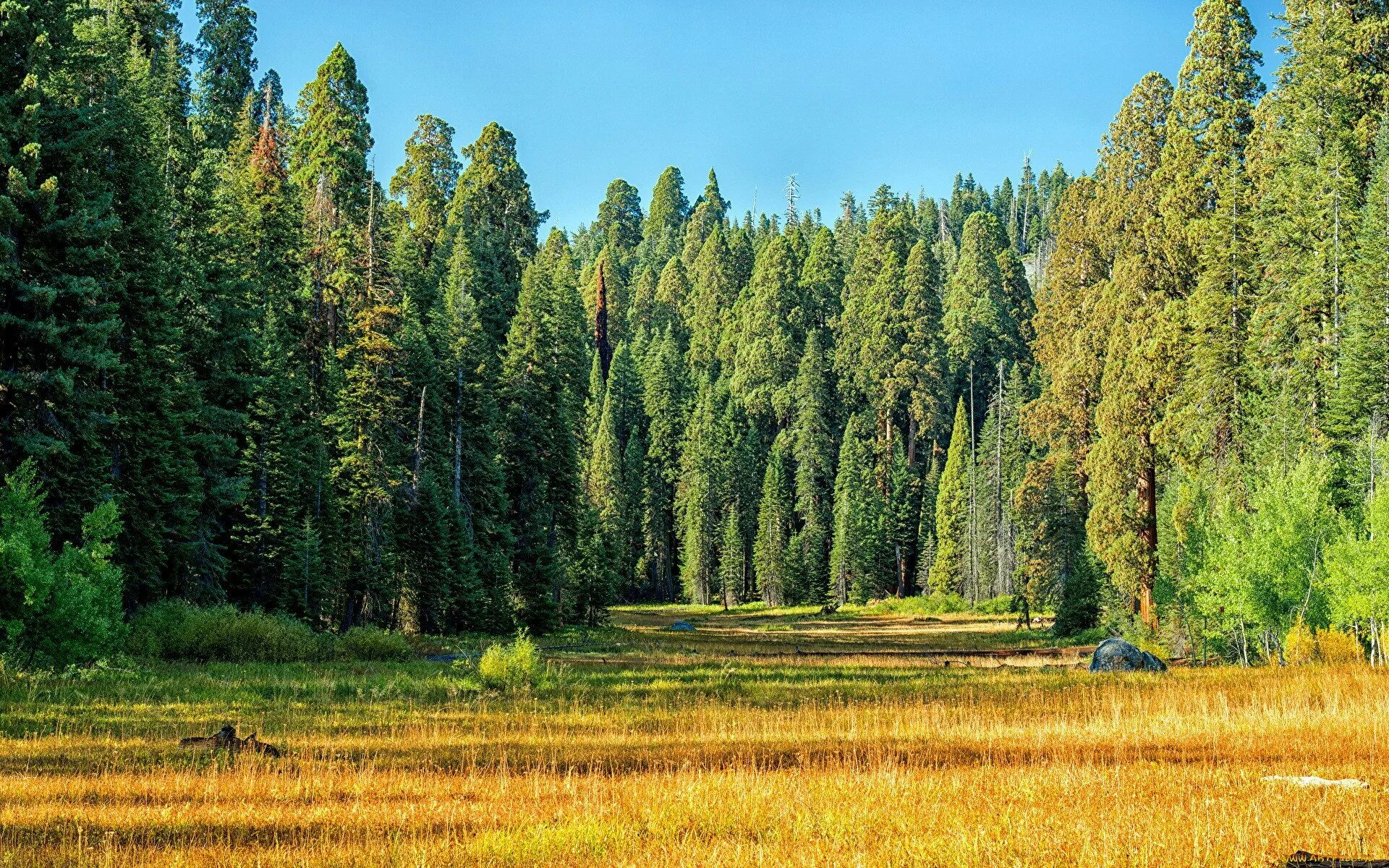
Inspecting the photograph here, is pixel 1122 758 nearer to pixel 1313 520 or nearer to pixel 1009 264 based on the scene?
pixel 1313 520

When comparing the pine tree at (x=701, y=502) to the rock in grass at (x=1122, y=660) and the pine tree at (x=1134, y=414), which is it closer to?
the pine tree at (x=1134, y=414)

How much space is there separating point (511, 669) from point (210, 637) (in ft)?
29.9

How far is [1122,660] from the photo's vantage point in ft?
94.8

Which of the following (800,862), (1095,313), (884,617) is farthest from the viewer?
(884,617)

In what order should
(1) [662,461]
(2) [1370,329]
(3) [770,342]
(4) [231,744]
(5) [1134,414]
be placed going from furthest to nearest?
1. (3) [770,342]
2. (1) [662,461]
3. (5) [1134,414]
4. (2) [1370,329]
5. (4) [231,744]

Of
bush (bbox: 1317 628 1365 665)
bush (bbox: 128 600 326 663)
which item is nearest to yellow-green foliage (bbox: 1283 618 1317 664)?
bush (bbox: 1317 628 1365 665)

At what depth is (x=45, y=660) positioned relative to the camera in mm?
21703

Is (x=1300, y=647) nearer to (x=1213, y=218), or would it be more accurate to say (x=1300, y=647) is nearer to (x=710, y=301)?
(x=1213, y=218)

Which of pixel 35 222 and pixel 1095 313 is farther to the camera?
pixel 1095 313

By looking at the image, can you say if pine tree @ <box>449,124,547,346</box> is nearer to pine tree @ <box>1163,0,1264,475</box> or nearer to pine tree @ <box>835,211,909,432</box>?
pine tree @ <box>835,211,909,432</box>

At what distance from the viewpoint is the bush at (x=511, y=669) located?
23266 mm

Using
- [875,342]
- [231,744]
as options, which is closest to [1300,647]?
[231,744]

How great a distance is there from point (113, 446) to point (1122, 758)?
27055 millimetres

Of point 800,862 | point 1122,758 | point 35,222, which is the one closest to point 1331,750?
point 1122,758
